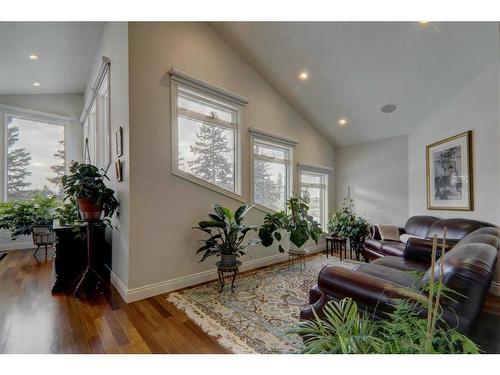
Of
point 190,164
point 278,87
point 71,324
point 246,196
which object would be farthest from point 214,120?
point 71,324

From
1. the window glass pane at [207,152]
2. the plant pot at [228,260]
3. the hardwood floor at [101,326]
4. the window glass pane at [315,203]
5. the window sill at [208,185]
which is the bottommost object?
the hardwood floor at [101,326]

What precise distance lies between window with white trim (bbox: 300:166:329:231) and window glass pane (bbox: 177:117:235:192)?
6.84 feet

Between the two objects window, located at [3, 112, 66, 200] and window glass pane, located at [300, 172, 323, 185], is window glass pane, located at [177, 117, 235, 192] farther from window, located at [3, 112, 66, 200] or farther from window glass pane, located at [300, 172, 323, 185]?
window, located at [3, 112, 66, 200]

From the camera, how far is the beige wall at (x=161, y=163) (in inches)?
101

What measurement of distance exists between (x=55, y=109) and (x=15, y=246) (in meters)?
3.04

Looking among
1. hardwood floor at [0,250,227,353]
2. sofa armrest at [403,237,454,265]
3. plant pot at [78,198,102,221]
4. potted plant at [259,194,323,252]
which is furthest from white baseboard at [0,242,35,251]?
sofa armrest at [403,237,454,265]

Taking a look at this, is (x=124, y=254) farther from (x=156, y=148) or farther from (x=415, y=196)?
(x=415, y=196)

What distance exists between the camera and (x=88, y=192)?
259 cm

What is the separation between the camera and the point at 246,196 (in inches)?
146

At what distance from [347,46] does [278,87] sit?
1.38 m

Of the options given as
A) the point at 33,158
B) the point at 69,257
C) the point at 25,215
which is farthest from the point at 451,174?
the point at 33,158

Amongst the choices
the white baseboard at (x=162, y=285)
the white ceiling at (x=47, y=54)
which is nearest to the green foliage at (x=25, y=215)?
the white ceiling at (x=47, y=54)

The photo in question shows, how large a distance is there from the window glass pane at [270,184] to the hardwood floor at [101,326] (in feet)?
7.38

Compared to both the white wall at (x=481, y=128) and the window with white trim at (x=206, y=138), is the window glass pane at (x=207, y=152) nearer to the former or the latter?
the window with white trim at (x=206, y=138)
